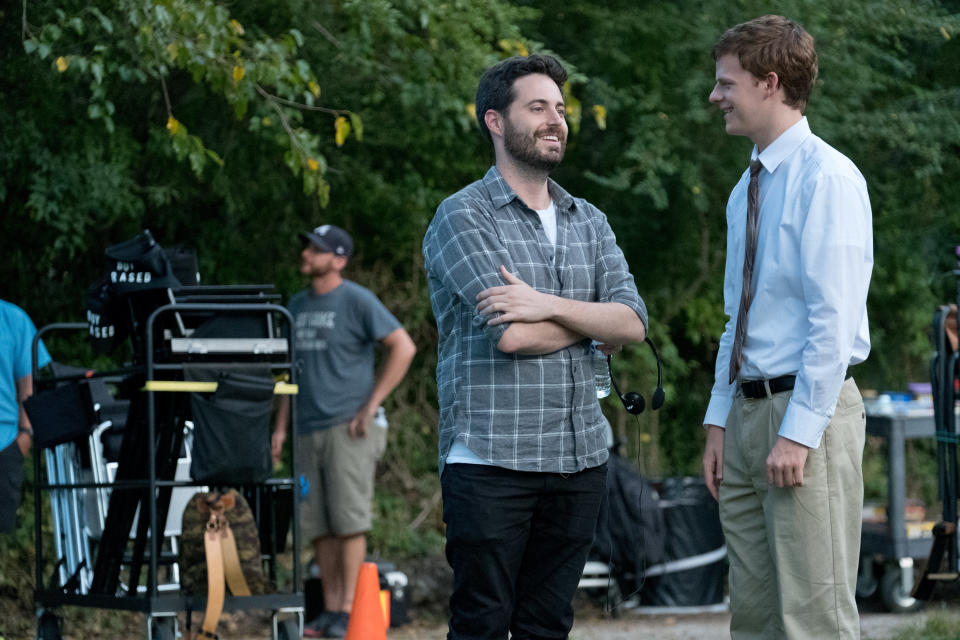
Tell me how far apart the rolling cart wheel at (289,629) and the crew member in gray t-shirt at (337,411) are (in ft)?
5.24

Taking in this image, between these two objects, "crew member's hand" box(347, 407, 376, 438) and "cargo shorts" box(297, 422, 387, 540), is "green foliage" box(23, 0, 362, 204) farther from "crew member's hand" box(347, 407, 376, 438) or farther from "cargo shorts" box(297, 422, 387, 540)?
"cargo shorts" box(297, 422, 387, 540)

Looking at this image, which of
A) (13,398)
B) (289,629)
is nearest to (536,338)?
(289,629)

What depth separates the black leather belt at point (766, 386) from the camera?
370 centimetres

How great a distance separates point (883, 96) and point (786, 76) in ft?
22.2

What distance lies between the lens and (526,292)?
3662mm

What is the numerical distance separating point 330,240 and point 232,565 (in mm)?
2718

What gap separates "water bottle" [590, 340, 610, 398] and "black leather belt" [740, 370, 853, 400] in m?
0.42

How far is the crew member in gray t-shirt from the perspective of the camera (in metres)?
7.74

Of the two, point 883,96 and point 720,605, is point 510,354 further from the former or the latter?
point 883,96

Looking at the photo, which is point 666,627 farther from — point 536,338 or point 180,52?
point 536,338

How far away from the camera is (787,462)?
356 cm

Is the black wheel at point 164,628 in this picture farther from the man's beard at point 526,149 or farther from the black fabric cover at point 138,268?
the man's beard at point 526,149

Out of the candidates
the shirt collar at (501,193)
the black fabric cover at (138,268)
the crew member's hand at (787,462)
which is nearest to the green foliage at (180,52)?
the black fabric cover at (138,268)

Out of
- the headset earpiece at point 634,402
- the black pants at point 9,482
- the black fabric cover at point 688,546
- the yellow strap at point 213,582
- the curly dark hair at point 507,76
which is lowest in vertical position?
the black fabric cover at point 688,546
